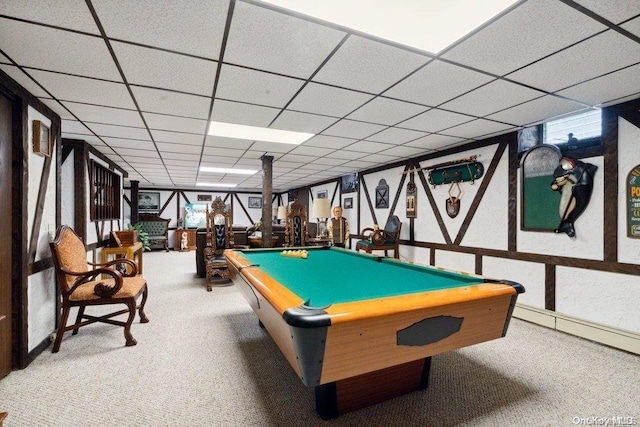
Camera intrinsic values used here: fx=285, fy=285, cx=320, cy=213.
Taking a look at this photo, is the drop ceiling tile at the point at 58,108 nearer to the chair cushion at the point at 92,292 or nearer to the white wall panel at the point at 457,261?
the chair cushion at the point at 92,292

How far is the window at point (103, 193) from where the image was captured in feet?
15.8

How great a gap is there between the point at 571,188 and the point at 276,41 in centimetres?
339

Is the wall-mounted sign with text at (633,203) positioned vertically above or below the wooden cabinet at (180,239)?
above

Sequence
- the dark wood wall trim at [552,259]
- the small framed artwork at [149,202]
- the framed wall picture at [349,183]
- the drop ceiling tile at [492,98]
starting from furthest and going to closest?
1. the small framed artwork at [149,202]
2. the framed wall picture at [349,183]
3. the dark wood wall trim at [552,259]
4. the drop ceiling tile at [492,98]

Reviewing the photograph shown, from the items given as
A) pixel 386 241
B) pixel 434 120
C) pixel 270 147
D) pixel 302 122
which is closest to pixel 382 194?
pixel 386 241

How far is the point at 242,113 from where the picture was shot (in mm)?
3121

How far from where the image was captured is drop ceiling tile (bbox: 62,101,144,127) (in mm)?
2918

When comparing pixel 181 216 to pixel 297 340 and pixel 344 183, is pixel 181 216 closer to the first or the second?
pixel 344 183

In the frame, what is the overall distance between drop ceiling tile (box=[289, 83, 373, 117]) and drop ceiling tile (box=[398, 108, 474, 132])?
0.82m

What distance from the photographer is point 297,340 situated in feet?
4.02

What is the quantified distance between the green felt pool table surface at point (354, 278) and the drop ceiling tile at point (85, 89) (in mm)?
2050

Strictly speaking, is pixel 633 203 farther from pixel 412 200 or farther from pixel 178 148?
pixel 178 148

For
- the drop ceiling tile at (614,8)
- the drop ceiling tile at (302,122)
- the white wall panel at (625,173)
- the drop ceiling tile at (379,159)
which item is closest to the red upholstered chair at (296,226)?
the drop ceiling tile at (379,159)

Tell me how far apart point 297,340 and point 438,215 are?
4337 mm
